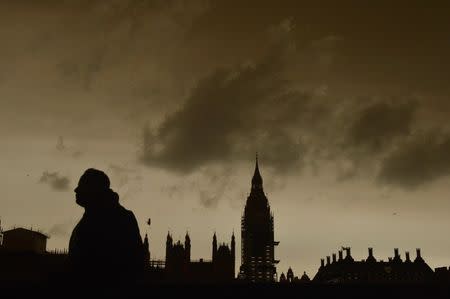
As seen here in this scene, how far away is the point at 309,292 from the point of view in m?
5.22

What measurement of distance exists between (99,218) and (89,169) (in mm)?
497

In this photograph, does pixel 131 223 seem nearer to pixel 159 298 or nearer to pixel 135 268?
pixel 135 268

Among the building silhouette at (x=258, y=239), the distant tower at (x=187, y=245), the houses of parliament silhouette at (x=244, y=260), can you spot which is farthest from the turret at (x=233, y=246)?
the building silhouette at (x=258, y=239)

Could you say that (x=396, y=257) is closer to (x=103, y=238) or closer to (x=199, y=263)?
(x=199, y=263)

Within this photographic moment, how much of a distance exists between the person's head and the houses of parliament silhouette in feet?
171

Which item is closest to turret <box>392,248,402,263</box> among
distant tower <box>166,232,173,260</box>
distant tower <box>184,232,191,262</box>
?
distant tower <box>184,232,191,262</box>

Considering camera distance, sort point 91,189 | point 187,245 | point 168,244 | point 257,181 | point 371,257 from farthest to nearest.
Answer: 1. point 257,181
2. point 371,257
3. point 168,244
4. point 187,245
5. point 91,189

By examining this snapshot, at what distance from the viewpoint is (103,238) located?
515cm

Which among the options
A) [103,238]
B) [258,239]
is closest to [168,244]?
[258,239]

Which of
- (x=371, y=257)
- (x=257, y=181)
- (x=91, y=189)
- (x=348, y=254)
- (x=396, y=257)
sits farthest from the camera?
(x=257, y=181)

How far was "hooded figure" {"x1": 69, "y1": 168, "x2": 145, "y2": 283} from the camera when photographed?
5.04 meters

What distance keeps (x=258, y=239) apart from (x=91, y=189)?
136530mm

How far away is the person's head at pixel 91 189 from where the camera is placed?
17.6ft

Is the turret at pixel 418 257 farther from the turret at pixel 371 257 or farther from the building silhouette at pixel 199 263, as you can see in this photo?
the building silhouette at pixel 199 263
